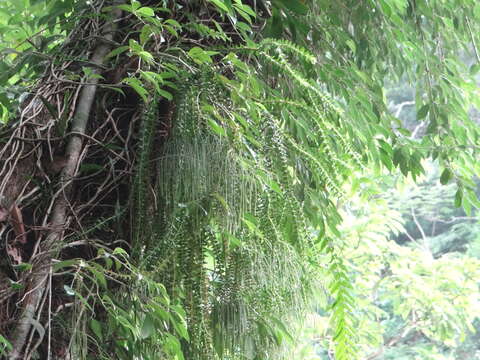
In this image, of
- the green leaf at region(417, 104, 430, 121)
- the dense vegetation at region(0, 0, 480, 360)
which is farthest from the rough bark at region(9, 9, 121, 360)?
the green leaf at region(417, 104, 430, 121)

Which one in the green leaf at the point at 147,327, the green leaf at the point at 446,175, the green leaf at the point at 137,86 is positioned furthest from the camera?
the green leaf at the point at 446,175

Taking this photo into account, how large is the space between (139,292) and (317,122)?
41 centimetres

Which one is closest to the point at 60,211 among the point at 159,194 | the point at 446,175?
the point at 159,194

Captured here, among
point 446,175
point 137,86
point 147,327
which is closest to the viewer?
point 147,327

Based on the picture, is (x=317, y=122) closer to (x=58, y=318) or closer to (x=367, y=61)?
(x=58, y=318)

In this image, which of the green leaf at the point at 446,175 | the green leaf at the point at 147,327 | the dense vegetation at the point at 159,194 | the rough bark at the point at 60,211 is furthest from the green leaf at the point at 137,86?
the green leaf at the point at 446,175

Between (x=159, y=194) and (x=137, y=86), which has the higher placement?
(x=137, y=86)

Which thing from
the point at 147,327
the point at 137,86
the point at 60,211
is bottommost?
the point at 147,327

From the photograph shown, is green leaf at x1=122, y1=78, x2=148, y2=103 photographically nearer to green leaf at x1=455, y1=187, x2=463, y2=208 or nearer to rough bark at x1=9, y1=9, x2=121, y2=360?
rough bark at x1=9, y1=9, x2=121, y2=360

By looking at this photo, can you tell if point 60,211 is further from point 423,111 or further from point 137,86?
point 423,111

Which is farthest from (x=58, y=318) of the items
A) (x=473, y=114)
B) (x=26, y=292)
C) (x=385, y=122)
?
(x=473, y=114)

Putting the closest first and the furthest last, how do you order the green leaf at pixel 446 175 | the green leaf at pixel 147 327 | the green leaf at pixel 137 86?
1. the green leaf at pixel 147 327
2. the green leaf at pixel 137 86
3. the green leaf at pixel 446 175

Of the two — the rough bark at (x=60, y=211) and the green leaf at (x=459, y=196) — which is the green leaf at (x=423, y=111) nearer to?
the green leaf at (x=459, y=196)

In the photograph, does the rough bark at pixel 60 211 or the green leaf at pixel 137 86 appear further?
the green leaf at pixel 137 86
